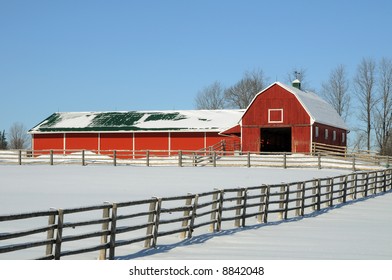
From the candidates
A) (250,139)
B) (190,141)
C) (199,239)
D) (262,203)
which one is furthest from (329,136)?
(199,239)

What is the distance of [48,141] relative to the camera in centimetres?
6081

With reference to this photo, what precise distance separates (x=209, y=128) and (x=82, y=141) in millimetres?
11220

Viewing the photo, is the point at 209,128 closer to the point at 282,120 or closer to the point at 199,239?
the point at 282,120

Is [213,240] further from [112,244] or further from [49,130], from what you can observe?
[49,130]

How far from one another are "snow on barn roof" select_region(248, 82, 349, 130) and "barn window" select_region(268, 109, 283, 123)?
1622mm

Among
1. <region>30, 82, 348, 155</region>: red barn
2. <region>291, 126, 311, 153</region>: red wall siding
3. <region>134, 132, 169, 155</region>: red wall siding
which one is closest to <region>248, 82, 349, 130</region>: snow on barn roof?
<region>30, 82, 348, 155</region>: red barn

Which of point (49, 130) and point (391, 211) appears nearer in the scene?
point (391, 211)

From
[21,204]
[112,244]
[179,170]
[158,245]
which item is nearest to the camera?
[112,244]

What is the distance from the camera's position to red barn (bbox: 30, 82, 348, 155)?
51.3 m

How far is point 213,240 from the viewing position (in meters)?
14.8

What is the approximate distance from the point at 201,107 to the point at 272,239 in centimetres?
9231

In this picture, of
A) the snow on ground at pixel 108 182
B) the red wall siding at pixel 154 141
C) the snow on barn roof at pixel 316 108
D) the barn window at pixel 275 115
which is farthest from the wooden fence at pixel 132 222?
the red wall siding at pixel 154 141

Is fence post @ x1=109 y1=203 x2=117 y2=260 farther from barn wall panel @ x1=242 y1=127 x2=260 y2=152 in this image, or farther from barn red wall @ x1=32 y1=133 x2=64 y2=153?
barn red wall @ x1=32 y1=133 x2=64 y2=153
